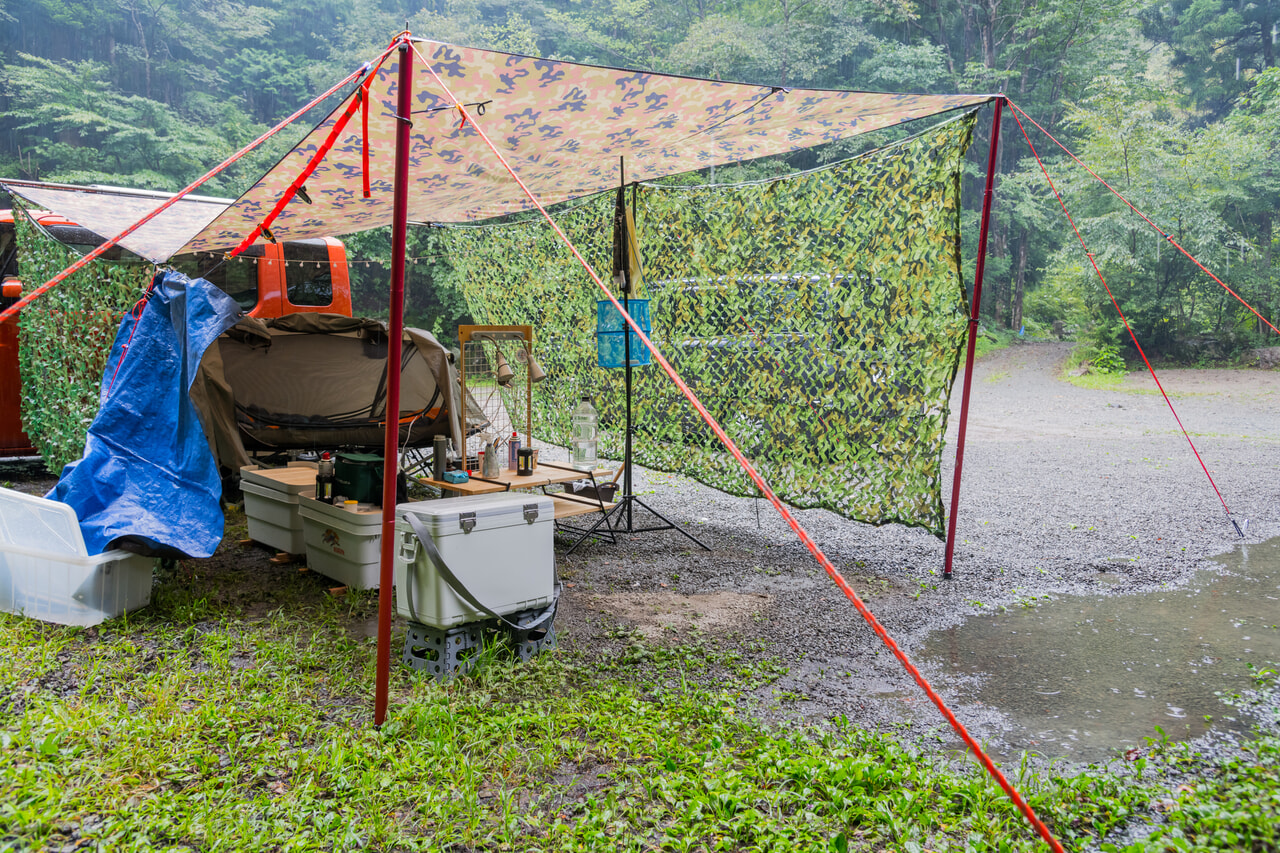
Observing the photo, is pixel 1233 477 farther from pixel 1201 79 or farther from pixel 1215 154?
pixel 1201 79

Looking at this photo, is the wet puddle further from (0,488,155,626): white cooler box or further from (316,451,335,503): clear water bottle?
(0,488,155,626): white cooler box

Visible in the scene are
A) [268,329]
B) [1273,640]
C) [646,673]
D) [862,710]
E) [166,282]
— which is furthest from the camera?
[268,329]

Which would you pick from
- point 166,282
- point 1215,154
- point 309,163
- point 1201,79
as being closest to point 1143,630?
point 309,163

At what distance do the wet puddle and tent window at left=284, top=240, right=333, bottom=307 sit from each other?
5.95 metres

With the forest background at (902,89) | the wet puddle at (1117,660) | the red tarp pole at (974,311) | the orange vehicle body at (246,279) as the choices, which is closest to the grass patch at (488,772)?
the wet puddle at (1117,660)

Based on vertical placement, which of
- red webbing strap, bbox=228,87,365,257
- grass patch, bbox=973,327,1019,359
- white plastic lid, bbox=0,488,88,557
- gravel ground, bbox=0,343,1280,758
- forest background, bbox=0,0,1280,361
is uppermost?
forest background, bbox=0,0,1280,361

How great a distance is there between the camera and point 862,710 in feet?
9.35

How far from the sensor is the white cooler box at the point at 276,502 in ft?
14.8

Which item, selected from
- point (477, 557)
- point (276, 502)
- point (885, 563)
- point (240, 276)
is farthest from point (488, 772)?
point (240, 276)

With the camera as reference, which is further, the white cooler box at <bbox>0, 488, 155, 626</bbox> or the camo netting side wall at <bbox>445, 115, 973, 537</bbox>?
the camo netting side wall at <bbox>445, 115, 973, 537</bbox>

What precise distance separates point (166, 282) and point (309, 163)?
1.02m

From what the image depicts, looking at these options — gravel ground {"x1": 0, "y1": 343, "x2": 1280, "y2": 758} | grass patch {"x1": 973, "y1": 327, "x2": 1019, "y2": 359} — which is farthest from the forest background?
gravel ground {"x1": 0, "y1": 343, "x2": 1280, "y2": 758}

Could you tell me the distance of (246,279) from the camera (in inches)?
271

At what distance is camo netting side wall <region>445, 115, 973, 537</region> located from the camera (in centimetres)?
430
